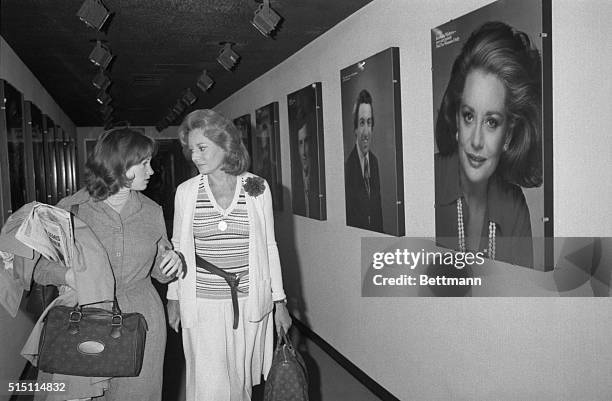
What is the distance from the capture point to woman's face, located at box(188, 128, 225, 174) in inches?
110

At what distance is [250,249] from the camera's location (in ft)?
9.32

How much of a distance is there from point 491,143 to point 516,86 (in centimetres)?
30

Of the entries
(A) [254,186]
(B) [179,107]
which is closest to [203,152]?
(A) [254,186]

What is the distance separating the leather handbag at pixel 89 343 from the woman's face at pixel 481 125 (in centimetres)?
168

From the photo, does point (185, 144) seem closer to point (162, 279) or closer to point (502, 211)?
point (162, 279)

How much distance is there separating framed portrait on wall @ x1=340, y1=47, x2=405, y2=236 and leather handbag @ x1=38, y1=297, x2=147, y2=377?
6.28 ft

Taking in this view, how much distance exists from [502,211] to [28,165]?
455 centimetres

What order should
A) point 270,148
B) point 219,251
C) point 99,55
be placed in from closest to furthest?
point 219,251 < point 99,55 < point 270,148

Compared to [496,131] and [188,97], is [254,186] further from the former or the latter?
[188,97]

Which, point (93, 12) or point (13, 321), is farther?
point (13, 321)

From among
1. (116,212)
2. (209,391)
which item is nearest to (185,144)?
(116,212)

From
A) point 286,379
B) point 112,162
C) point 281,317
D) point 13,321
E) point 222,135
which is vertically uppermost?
point 222,135

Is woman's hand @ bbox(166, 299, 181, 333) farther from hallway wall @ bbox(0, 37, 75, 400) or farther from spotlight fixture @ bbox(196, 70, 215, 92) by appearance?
spotlight fixture @ bbox(196, 70, 215, 92)

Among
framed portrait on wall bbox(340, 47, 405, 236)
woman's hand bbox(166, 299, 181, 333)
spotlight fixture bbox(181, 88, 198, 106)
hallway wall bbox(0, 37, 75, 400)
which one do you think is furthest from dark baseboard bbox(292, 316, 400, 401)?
spotlight fixture bbox(181, 88, 198, 106)
